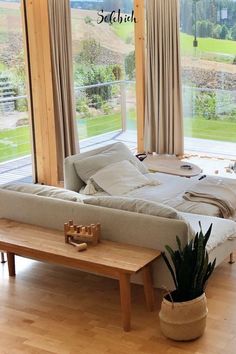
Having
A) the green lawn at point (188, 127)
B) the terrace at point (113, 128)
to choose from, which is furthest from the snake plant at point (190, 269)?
the green lawn at point (188, 127)

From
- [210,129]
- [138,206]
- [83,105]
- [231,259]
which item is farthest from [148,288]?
[210,129]

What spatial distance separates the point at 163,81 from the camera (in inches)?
301

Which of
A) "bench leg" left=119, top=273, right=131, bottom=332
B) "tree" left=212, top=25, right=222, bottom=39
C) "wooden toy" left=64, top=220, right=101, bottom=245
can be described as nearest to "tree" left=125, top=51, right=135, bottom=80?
"tree" left=212, top=25, right=222, bottom=39

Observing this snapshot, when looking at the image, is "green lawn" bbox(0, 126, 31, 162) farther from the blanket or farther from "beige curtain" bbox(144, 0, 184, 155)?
the blanket

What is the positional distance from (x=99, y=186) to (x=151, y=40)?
→ 3.07 metres

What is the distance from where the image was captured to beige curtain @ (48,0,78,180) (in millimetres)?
6613

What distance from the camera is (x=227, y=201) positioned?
4.94m

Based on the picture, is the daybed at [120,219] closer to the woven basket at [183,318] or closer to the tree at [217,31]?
the woven basket at [183,318]

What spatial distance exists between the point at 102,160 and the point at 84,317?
6.83ft

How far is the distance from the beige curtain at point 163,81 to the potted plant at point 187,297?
14.3 feet

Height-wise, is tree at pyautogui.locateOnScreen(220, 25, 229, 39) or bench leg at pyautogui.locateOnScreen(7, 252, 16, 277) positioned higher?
tree at pyautogui.locateOnScreen(220, 25, 229, 39)

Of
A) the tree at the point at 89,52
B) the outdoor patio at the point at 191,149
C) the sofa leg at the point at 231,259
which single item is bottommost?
the sofa leg at the point at 231,259

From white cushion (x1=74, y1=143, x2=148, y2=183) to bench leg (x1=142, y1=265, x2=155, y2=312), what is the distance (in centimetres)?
175

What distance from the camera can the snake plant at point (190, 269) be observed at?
3.46 metres
